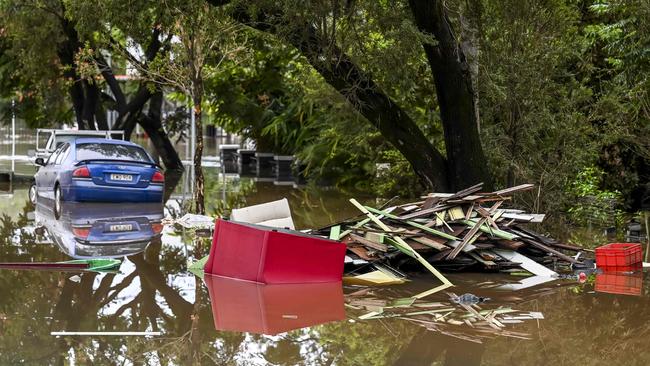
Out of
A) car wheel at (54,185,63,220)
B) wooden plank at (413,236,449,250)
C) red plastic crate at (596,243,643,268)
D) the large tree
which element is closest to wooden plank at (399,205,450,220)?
wooden plank at (413,236,449,250)

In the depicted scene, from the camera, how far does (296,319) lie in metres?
10.0

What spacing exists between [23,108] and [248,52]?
2111 cm

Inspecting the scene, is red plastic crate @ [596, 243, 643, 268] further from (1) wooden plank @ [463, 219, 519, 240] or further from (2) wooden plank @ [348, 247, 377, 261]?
(2) wooden plank @ [348, 247, 377, 261]

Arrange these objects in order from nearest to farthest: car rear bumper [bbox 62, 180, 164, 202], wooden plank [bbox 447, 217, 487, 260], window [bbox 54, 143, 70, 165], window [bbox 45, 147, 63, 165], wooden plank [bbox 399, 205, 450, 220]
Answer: wooden plank [bbox 447, 217, 487, 260] → wooden plank [bbox 399, 205, 450, 220] → car rear bumper [bbox 62, 180, 164, 202] → window [bbox 54, 143, 70, 165] → window [bbox 45, 147, 63, 165]

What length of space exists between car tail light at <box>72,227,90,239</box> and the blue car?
373cm

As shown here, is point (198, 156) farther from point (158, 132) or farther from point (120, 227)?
point (158, 132)

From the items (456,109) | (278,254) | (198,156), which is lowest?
(278,254)

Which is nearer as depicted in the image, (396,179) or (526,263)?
(526,263)

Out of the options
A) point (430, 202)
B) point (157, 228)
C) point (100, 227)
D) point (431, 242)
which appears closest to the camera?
point (431, 242)

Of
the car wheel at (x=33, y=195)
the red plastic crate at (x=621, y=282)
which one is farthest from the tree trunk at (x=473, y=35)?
the car wheel at (x=33, y=195)

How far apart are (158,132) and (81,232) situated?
854 inches

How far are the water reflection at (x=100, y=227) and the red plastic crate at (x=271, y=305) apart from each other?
318cm

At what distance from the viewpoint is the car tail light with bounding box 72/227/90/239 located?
54.0 feet

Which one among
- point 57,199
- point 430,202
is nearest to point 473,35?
point 430,202
